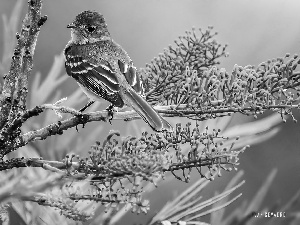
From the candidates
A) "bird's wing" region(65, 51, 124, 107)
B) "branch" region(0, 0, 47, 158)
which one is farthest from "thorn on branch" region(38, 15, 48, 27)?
"bird's wing" region(65, 51, 124, 107)

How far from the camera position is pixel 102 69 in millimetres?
2156

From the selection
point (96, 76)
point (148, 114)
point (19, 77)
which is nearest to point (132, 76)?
point (96, 76)

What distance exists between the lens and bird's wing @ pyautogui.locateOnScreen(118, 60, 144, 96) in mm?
1761

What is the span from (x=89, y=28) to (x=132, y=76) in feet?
2.19

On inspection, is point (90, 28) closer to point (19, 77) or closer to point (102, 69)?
point (102, 69)

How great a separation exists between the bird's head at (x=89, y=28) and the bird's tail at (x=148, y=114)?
853 millimetres

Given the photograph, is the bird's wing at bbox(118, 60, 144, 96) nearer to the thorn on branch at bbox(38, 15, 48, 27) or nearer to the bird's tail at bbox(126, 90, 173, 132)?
the bird's tail at bbox(126, 90, 173, 132)

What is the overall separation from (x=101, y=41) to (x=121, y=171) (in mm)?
1340

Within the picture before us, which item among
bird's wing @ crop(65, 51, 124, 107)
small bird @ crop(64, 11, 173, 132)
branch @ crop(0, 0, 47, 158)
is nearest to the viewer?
branch @ crop(0, 0, 47, 158)

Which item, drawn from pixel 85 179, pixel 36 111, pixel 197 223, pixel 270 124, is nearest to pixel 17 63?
pixel 36 111

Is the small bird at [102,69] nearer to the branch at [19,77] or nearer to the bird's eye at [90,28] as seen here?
the bird's eye at [90,28]

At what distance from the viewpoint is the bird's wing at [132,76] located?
5.78 ft

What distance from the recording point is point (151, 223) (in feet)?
4.99

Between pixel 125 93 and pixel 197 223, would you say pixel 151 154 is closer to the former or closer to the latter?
pixel 197 223
